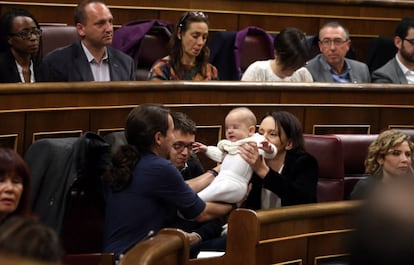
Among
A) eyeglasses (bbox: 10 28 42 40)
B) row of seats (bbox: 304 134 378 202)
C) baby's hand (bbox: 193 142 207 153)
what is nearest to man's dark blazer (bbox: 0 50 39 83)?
eyeglasses (bbox: 10 28 42 40)

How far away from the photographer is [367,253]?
629mm

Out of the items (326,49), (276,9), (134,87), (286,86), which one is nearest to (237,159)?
(134,87)

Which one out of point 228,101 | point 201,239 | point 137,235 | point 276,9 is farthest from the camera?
point 276,9

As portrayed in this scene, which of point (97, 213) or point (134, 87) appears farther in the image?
point (134, 87)

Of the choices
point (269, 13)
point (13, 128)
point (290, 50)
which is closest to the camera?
point (13, 128)

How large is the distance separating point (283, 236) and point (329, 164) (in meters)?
0.47

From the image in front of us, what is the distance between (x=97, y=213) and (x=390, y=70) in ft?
4.29

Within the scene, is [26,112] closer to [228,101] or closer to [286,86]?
[228,101]

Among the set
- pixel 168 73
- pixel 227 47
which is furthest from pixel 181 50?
pixel 227 47

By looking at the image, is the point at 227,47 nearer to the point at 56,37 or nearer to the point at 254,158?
the point at 56,37

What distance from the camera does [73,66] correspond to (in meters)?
2.43

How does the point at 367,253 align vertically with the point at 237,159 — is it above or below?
above

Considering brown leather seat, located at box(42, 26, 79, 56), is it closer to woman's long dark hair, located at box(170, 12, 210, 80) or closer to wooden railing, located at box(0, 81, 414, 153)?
woman's long dark hair, located at box(170, 12, 210, 80)

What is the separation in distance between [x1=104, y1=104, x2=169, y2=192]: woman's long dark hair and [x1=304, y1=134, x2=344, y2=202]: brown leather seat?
0.50m
